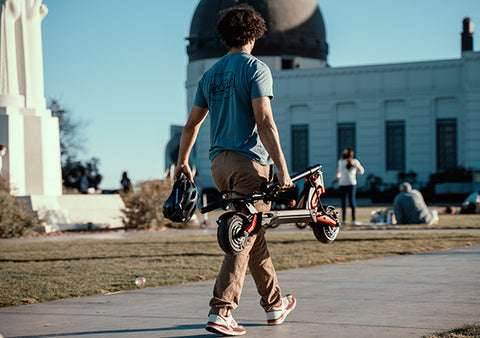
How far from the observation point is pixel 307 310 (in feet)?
19.2

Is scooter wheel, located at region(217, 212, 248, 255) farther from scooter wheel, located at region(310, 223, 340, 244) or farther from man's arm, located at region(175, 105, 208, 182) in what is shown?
scooter wheel, located at region(310, 223, 340, 244)

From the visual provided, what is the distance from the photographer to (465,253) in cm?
1054

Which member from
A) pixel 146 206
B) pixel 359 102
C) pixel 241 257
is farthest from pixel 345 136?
pixel 241 257

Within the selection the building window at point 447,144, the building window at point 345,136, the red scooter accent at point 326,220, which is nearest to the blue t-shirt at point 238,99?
the red scooter accent at point 326,220

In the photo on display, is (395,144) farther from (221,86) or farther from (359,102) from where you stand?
(221,86)

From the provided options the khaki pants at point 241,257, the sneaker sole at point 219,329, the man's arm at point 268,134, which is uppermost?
the man's arm at point 268,134

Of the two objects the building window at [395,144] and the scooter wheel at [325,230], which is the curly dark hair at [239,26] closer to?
the scooter wheel at [325,230]

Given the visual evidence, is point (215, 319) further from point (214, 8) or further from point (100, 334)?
point (214, 8)

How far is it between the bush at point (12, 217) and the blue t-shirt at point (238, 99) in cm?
1220

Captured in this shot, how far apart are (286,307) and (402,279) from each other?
8.55 feet

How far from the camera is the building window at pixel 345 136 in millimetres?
50531

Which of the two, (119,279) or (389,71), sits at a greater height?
(389,71)

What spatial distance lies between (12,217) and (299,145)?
3642 cm

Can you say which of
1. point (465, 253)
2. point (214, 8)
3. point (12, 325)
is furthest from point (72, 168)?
point (12, 325)
